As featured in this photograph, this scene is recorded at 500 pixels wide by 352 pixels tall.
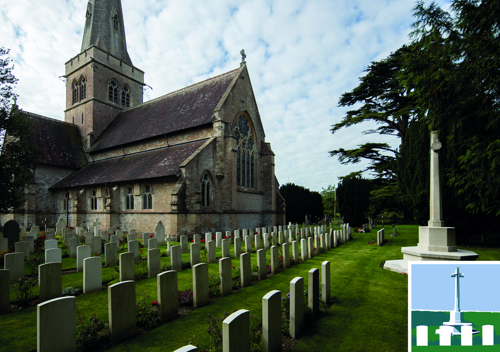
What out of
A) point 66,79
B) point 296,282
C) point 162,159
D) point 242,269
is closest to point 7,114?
point 162,159

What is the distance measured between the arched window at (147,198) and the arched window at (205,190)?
357 cm

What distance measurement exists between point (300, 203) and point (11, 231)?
26.6 metres

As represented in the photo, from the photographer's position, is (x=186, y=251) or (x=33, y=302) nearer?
(x=33, y=302)

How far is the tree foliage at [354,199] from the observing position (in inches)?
795

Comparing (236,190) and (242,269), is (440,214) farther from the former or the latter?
(236,190)

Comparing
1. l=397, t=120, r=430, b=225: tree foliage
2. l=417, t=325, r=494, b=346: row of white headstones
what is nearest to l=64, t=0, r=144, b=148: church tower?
l=397, t=120, r=430, b=225: tree foliage

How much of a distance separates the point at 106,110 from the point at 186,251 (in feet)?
77.7

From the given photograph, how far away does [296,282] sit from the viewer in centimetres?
411

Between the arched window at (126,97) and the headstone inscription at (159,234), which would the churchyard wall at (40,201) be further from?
the headstone inscription at (159,234)

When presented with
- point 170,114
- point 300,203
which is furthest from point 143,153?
point 300,203

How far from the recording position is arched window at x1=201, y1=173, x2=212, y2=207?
55.6ft

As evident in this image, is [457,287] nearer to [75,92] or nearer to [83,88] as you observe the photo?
[83,88]

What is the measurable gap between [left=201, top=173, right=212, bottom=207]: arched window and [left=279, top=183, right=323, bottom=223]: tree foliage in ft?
54.9

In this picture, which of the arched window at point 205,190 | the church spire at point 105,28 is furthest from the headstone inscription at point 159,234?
the church spire at point 105,28
